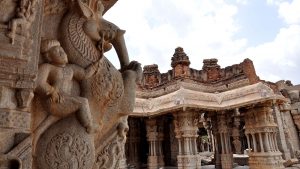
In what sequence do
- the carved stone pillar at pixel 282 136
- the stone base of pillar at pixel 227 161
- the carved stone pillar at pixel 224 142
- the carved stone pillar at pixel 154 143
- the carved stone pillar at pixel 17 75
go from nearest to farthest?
the carved stone pillar at pixel 17 75, the stone base of pillar at pixel 227 161, the carved stone pillar at pixel 224 142, the carved stone pillar at pixel 154 143, the carved stone pillar at pixel 282 136

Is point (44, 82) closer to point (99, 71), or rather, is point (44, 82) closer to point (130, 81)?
point (99, 71)

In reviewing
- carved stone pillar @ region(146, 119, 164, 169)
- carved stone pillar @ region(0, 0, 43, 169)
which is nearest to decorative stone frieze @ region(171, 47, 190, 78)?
carved stone pillar @ region(146, 119, 164, 169)

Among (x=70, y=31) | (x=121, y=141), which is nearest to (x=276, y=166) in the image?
(x=121, y=141)

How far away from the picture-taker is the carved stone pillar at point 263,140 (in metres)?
11.0

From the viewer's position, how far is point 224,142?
42.1 feet

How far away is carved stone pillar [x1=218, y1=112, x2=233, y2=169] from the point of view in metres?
12.6

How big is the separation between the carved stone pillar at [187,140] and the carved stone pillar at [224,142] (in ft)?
6.44

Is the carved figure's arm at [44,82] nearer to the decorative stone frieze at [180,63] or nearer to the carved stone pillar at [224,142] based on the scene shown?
the carved stone pillar at [224,142]

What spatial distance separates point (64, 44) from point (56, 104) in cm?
51

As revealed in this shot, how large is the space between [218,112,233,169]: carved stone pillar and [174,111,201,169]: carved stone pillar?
6.44 ft

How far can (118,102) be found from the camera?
2.15m

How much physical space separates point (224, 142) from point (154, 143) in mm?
3471

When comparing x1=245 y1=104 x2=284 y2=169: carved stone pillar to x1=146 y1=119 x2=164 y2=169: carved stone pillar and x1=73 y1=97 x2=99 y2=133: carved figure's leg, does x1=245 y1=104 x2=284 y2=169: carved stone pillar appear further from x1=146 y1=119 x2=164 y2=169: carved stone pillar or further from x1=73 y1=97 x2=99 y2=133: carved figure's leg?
x1=73 y1=97 x2=99 y2=133: carved figure's leg

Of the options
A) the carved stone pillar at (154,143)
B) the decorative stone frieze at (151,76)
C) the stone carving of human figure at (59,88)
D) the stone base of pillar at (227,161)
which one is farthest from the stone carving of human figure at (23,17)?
the decorative stone frieze at (151,76)
